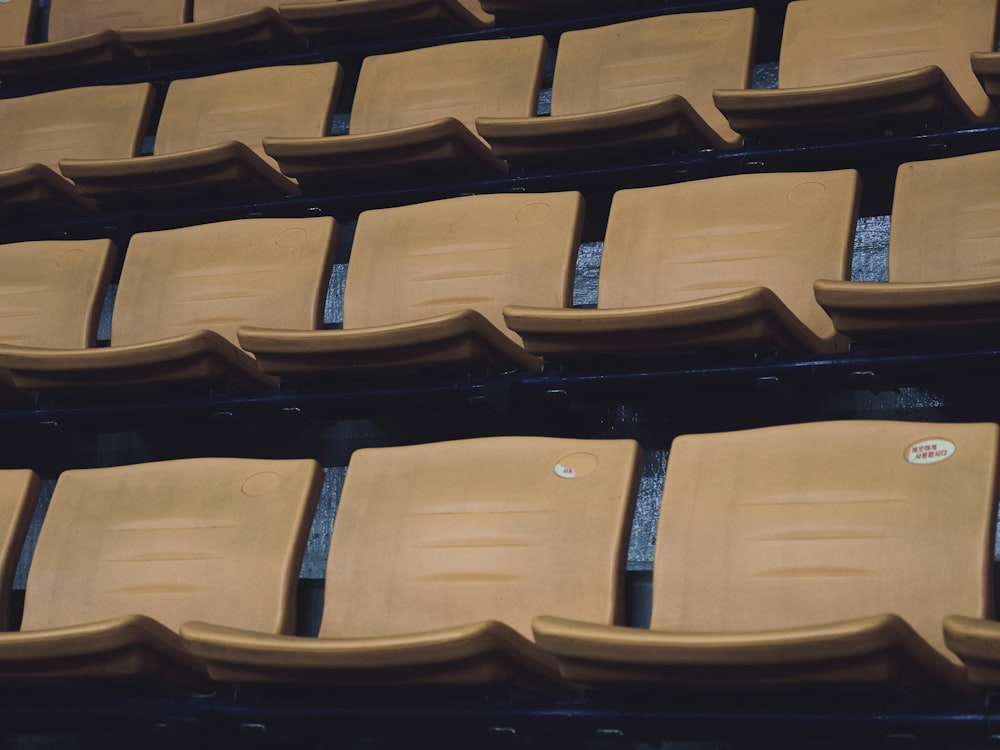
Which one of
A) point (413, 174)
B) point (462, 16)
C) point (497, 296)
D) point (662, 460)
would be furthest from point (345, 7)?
point (662, 460)

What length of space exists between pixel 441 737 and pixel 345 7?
0.55 meters

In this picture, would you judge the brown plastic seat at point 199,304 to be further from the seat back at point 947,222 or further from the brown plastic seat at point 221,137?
the seat back at point 947,222

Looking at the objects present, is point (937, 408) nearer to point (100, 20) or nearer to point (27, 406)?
point (27, 406)

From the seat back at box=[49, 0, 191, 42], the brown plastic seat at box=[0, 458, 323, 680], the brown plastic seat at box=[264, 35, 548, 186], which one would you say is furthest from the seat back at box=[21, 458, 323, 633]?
the seat back at box=[49, 0, 191, 42]

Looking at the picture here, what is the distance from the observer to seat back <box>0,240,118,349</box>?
2.32 ft

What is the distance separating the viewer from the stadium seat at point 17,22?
41.0 inches

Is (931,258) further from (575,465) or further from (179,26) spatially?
(179,26)

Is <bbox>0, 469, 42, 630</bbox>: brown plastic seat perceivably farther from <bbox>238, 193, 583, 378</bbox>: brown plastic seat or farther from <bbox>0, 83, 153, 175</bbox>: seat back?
<bbox>0, 83, 153, 175</bbox>: seat back

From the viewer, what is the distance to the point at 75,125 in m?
0.89

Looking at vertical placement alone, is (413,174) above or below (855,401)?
above

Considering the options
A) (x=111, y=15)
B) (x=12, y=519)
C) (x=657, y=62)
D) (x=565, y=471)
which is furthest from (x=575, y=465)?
(x=111, y=15)

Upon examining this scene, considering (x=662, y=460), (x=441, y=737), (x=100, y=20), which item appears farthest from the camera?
(x=100, y=20)

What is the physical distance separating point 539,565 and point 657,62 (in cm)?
39

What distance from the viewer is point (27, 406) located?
662 millimetres
